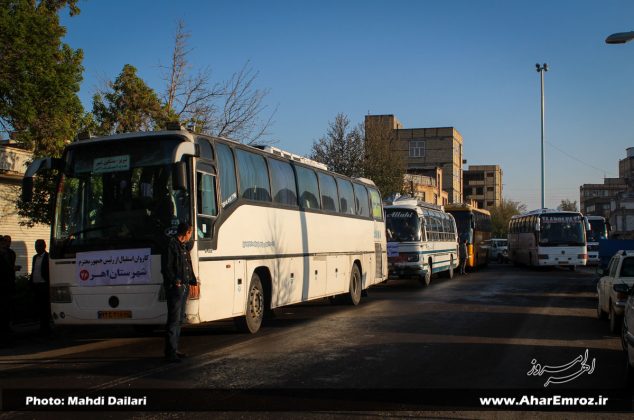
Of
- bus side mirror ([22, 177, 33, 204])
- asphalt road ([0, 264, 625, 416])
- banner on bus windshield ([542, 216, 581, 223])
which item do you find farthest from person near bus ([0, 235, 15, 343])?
banner on bus windshield ([542, 216, 581, 223])

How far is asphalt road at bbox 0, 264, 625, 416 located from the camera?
26.6 feet

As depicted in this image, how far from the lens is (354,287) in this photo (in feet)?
61.0

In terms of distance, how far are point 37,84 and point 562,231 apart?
28361mm

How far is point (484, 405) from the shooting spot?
6.96m

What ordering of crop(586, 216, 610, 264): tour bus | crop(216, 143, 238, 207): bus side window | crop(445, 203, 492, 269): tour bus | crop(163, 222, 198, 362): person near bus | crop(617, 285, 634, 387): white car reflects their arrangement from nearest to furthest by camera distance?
1. crop(617, 285, 634, 387): white car
2. crop(163, 222, 198, 362): person near bus
3. crop(216, 143, 238, 207): bus side window
4. crop(445, 203, 492, 269): tour bus
5. crop(586, 216, 610, 264): tour bus

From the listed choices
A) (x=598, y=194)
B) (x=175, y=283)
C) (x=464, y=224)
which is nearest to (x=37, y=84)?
(x=175, y=283)

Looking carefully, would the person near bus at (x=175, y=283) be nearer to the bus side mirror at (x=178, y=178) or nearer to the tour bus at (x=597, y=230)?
the bus side mirror at (x=178, y=178)

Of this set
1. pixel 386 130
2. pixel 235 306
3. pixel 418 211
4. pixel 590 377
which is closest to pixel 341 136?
pixel 386 130

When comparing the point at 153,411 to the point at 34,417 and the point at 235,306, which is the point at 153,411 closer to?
the point at 34,417

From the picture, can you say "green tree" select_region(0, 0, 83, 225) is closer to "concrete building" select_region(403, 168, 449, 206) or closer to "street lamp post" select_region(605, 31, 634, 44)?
"street lamp post" select_region(605, 31, 634, 44)

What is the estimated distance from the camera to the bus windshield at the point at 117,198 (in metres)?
10.4

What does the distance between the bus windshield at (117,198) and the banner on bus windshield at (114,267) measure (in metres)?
0.13

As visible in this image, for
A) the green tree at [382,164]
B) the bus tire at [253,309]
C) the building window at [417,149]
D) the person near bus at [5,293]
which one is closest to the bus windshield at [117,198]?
the person near bus at [5,293]

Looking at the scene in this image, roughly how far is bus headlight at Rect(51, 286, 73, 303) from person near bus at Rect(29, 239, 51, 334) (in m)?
2.07
